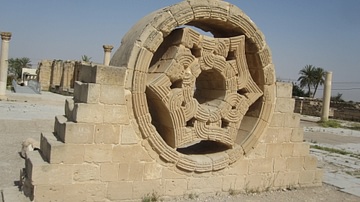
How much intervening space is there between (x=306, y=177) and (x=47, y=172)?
4443 millimetres

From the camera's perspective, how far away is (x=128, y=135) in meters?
4.47

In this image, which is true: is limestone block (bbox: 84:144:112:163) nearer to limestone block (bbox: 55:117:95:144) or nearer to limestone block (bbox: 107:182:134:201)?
limestone block (bbox: 55:117:95:144)

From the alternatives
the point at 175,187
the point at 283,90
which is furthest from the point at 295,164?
the point at 175,187

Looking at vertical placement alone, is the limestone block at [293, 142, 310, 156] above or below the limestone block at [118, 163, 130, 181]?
above

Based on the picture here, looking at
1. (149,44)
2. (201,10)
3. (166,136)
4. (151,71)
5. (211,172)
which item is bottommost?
(211,172)

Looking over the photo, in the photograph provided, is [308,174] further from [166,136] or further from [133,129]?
[133,129]

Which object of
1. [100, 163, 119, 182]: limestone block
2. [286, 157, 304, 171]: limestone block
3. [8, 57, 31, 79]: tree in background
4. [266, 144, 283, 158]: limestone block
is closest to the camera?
[100, 163, 119, 182]: limestone block

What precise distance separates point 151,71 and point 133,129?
928 mm

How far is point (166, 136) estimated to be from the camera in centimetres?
502

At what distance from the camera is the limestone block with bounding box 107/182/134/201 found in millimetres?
4387

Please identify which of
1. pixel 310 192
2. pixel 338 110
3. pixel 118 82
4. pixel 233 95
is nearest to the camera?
pixel 118 82

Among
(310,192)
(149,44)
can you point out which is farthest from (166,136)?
(310,192)

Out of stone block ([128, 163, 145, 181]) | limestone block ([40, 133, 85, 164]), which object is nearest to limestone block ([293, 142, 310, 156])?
stone block ([128, 163, 145, 181])

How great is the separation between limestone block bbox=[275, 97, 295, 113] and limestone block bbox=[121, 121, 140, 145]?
8.53 ft
